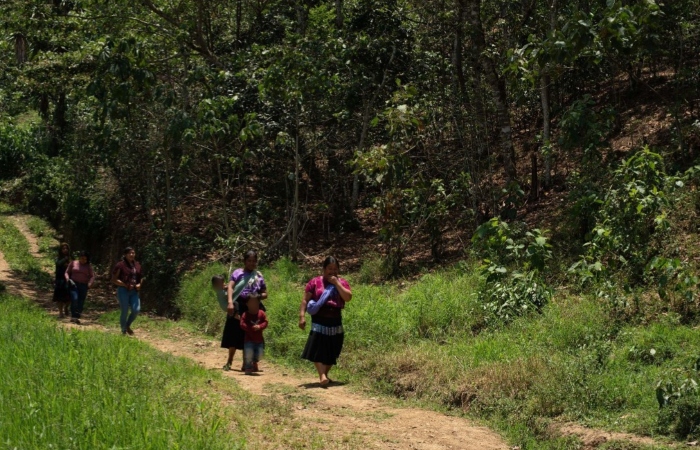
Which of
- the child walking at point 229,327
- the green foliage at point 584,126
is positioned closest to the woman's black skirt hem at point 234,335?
the child walking at point 229,327

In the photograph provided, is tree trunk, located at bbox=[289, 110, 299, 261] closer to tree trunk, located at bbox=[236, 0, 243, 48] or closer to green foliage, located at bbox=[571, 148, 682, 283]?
tree trunk, located at bbox=[236, 0, 243, 48]

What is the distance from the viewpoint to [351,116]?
1712cm

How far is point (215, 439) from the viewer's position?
6.05 m

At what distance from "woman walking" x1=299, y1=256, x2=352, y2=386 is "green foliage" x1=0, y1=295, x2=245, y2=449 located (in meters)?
1.32

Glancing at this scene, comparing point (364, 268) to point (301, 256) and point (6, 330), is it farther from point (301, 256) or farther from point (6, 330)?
point (6, 330)

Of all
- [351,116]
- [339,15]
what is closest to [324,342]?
[351,116]

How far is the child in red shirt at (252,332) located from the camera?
1049 centimetres

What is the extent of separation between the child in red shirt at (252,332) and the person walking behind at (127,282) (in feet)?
11.0

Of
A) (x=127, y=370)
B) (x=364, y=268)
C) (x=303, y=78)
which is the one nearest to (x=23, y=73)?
(x=303, y=78)

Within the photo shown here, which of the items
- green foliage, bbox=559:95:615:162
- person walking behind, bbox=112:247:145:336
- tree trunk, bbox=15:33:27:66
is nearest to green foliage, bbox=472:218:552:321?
green foliage, bbox=559:95:615:162

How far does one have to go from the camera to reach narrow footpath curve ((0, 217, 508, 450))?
24.6ft

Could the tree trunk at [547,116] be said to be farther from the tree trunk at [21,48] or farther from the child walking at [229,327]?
the tree trunk at [21,48]

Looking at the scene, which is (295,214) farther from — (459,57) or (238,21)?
(238,21)

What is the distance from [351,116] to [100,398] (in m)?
11.1
